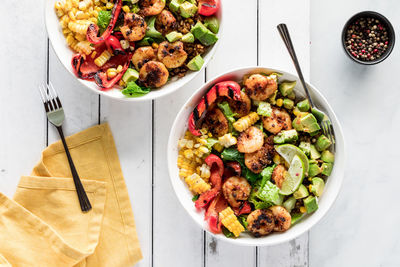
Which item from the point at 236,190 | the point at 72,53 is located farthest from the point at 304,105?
the point at 72,53

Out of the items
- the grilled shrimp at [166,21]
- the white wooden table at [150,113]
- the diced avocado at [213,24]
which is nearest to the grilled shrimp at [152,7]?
the grilled shrimp at [166,21]

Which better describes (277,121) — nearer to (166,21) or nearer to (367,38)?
(166,21)

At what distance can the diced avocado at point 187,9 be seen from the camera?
2.65 m

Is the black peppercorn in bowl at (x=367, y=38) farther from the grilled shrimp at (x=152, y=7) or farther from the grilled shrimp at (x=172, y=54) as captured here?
the grilled shrimp at (x=152, y=7)

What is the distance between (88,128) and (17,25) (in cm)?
89

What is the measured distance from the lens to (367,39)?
10.3 feet

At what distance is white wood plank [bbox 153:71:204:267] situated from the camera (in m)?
3.06

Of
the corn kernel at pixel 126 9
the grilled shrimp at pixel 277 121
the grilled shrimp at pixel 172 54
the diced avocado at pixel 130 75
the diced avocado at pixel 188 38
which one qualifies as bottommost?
the grilled shrimp at pixel 277 121

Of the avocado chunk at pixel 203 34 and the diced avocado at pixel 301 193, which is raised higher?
the avocado chunk at pixel 203 34

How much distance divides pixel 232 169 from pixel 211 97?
1.55ft

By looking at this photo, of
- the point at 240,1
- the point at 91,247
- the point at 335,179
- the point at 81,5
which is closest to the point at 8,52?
the point at 81,5

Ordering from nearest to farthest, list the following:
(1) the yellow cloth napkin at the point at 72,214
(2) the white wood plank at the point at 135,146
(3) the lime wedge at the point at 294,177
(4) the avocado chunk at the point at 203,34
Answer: (3) the lime wedge at the point at 294,177
(4) the avocado chunk at the point at 203,34
(1) the yellow cloth napkin at the point at 72,214
(2) the white wood plank at the point at 135,146

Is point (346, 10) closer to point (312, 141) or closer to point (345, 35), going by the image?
point (345, 35)

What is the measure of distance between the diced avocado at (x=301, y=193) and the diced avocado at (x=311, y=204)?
0.03 metres
